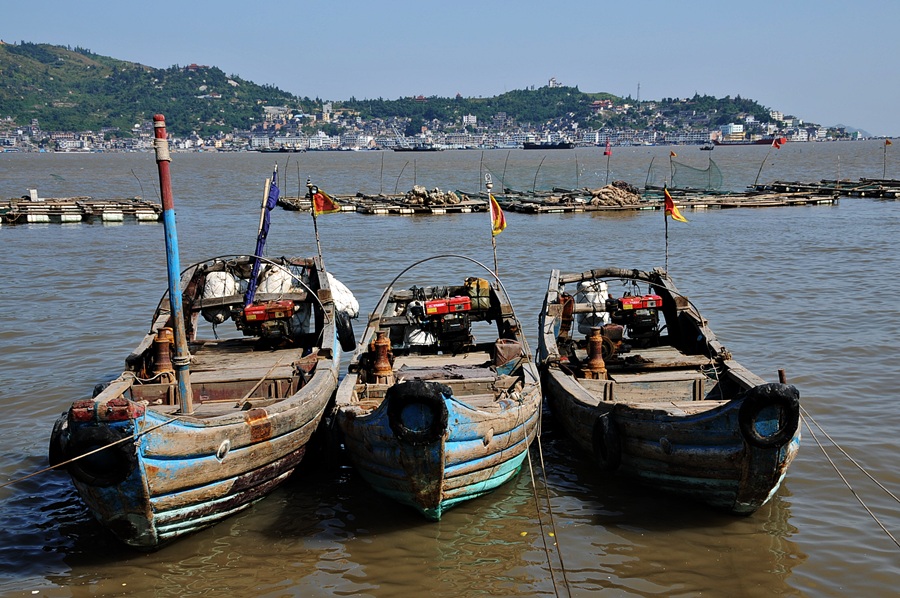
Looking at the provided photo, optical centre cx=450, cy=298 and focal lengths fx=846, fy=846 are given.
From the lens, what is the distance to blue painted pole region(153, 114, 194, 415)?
758 cm

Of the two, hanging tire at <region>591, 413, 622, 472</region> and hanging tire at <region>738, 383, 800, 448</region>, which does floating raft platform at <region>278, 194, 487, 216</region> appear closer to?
hanging tire at <region>591, 413, 622, 472</region>

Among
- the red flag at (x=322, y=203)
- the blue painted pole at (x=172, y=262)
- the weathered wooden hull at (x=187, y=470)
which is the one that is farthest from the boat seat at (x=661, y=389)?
the red flag at (x=322, y=203)

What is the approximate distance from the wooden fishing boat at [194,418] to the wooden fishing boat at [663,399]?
2.89 metres

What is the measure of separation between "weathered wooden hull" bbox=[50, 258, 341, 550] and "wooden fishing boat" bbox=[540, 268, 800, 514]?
2.90 metres

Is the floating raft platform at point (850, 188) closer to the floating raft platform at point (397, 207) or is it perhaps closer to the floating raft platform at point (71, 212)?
the floating raft platform at point (397, 207)

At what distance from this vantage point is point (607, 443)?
8.30 meters

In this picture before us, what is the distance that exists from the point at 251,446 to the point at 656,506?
3.94m

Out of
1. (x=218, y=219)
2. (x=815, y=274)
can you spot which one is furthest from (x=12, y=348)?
(x=218, y=219)

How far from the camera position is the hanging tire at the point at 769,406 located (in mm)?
6875

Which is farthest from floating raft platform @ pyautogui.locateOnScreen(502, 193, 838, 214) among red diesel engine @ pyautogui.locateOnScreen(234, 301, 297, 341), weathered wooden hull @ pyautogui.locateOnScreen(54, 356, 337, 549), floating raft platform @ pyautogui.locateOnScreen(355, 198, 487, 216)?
weathered wooden hull @ pyautogui.locateOnScreen(54, 356, 337, 549)

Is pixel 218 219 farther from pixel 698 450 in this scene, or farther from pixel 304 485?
pixel 698 450

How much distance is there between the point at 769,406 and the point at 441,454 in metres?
2.77

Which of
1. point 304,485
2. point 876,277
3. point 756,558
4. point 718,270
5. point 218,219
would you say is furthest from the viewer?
point 218,219

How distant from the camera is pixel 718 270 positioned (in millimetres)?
21969
